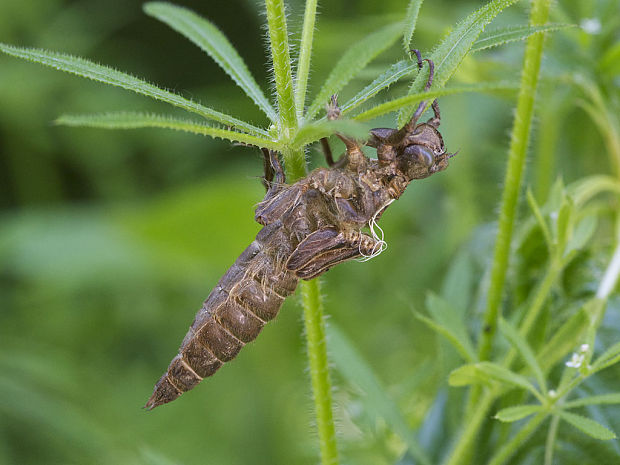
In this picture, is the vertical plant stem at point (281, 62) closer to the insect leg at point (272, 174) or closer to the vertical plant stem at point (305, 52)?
the vertical plant stem at point (305, 52)

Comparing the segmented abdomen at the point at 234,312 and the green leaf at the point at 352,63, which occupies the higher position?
the green leaf at the point at 352,63

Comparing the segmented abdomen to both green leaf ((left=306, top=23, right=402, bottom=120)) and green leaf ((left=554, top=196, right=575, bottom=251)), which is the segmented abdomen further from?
green leaf ((left=554, top=196, right=575, bottom=251))

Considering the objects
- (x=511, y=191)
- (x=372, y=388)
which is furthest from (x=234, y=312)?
(x=511, y=191)

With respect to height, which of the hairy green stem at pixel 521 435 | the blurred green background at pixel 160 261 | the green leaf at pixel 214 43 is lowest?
the hairy green stem at pixel 521 435

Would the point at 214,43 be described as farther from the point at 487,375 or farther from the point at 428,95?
the point at 487,375

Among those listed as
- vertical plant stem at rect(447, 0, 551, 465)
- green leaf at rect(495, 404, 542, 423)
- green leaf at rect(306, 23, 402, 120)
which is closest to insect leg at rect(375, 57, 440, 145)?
green leaf at rect(306, 23, 402, 120)

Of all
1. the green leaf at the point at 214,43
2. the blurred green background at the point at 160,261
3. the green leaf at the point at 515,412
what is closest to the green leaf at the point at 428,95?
the green leaf at the point at 214,43
